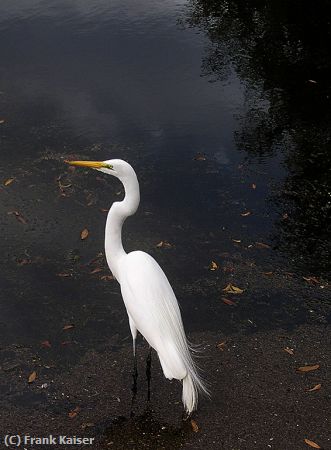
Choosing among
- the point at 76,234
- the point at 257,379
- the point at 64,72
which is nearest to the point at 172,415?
the point at 257,379

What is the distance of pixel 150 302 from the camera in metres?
4.18

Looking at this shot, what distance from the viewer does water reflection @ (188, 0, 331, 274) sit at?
6.35 m

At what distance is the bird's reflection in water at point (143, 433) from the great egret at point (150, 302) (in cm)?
19

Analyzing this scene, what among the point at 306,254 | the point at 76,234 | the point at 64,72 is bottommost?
the point at 306,254

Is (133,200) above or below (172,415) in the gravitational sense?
above

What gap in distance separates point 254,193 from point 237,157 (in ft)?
2.75

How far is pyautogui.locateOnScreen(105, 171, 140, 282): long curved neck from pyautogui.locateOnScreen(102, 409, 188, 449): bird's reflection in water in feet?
3.58

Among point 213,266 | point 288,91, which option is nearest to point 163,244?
point 213,266

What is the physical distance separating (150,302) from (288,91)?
18.1ft

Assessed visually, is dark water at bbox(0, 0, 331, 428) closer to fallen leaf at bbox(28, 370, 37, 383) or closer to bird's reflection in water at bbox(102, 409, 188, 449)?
fallen leaf at bbox(28, 370, 37, 383)

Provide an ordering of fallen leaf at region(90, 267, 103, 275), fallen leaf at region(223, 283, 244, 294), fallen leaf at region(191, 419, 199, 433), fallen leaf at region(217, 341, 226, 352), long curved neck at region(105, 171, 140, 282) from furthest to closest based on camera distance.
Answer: fallen leaf at region(90, 267, 103, 275), fallen leaf at region(223, 283, 244, 294), fallen leaf at region(217, 341, 226, 352), long curved neck at region(105, 171, 140, 282), fallen leaf at region(191, 419, 199, 433)

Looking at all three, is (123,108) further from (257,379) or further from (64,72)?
(257,379)

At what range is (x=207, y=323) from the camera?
512cm

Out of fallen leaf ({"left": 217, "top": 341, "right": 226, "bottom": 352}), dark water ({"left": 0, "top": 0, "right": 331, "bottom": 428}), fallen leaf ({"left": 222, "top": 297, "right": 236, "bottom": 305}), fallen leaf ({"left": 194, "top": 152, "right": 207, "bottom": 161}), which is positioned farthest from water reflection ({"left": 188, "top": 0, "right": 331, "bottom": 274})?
fallen leaf ({"left": 217, "top": 341, "right": 226, "bottom": 352})
